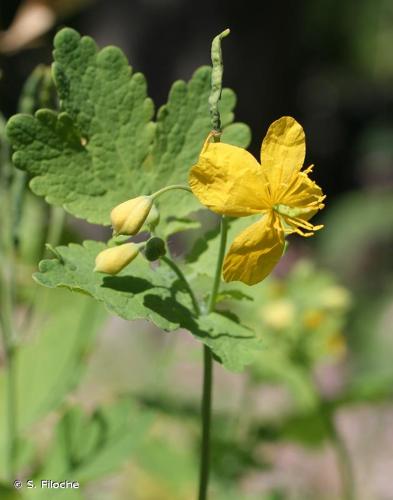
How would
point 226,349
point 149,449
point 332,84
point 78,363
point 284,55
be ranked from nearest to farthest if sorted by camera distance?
point 226,349
point 78,363
point 149,449
point 284,55
point 332,84

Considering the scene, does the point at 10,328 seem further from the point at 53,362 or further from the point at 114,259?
the point at 114,259

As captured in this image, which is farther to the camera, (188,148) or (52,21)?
(52,21)

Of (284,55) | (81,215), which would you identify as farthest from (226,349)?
(284,55)

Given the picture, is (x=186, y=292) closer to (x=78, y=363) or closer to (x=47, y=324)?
(x=78, y=363)

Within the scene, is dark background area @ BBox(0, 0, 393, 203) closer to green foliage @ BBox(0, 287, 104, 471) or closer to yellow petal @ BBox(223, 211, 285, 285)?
green foliage @ BBox(0, 287, 104, 471)

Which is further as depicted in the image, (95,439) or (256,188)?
(95,439)

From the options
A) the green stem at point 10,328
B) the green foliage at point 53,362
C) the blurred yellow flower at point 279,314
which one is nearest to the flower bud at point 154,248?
the green stem at point 10,328

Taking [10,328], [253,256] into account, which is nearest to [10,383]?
[10,328]

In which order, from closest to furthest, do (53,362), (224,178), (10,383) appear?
(224,178) → (10,383) → (53,362)
